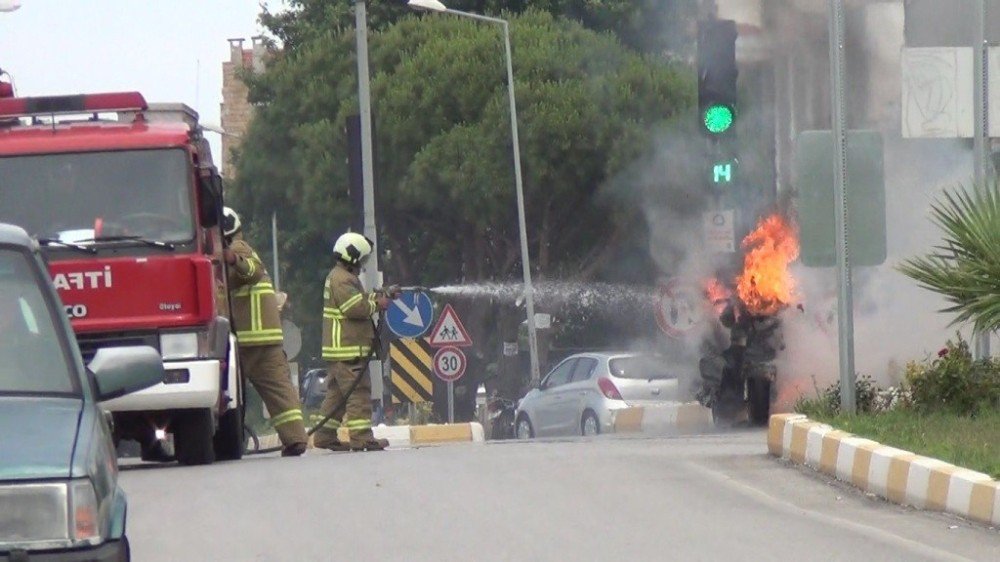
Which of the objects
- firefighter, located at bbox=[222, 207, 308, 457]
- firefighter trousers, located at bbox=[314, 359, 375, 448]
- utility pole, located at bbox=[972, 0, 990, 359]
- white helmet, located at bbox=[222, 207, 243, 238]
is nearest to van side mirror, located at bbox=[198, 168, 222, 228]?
white helmet, located at bbox=[222, 207, 243, 238]

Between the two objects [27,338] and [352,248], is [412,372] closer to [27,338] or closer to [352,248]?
[352,248]

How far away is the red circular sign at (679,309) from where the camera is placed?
2434 cm

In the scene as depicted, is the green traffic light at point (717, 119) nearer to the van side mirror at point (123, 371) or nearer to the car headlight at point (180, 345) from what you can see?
the car headlight at point (180, 345)

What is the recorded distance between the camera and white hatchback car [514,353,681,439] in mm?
24938

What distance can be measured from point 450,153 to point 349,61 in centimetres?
434

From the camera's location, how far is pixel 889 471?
11.4 meters

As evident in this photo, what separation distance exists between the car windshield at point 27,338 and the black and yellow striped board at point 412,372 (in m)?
21.1

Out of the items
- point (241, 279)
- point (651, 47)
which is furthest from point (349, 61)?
point (241, 279)

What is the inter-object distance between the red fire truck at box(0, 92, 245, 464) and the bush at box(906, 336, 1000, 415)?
16.7 ft

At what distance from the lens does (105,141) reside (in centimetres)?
1376

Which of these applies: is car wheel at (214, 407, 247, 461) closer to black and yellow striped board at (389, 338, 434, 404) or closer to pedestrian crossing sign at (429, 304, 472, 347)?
black and yellow striped board at (389, 338, 434, 404)

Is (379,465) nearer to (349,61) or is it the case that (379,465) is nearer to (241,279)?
(241,279)

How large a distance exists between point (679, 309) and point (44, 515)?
19.7 m

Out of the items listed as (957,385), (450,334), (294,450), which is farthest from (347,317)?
(450,334)
